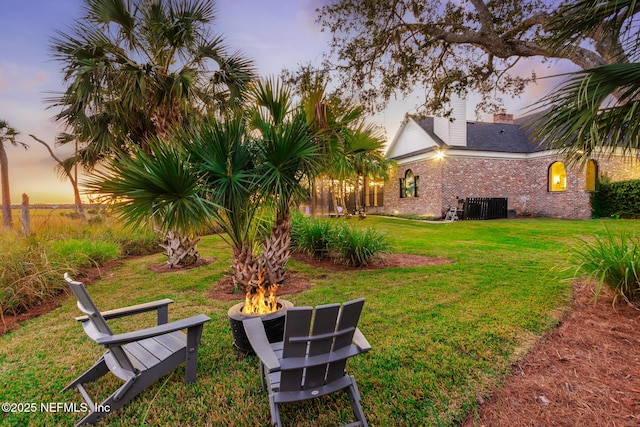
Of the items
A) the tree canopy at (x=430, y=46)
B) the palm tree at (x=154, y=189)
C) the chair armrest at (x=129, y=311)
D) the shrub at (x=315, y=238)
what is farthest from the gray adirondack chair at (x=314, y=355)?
the tree canopy at (x=430, y=46)

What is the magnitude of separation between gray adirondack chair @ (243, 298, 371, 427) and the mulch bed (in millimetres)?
976

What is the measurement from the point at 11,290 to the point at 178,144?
3.78 metres

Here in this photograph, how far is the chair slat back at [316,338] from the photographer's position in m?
1.95

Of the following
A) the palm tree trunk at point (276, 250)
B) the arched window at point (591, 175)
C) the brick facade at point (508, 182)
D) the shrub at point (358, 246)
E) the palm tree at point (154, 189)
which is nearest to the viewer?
the palm tree at point (154, 189)

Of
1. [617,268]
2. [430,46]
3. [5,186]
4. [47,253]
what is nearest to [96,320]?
[47,253]

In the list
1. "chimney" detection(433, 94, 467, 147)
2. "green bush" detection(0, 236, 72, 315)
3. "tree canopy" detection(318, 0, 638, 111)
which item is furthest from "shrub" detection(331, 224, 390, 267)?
"chimney" detection(433, 94, 467, 147)

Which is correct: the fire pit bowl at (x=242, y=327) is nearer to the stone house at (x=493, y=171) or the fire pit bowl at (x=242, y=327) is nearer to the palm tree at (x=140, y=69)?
the palm tree at (x=140, y=69)

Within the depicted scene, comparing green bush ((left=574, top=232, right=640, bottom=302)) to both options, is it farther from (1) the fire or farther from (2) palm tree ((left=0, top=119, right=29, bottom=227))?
(2) palm tree ((left=0, top=119, right=29, bottom=227))

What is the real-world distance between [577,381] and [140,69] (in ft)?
25.0

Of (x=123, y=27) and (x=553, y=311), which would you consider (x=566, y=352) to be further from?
(x=123, y=27)

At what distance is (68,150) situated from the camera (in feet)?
45.2

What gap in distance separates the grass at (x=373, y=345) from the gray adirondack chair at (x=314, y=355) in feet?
1.03

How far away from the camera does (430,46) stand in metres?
7.38

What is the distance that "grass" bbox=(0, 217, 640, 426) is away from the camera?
92.3 inches
